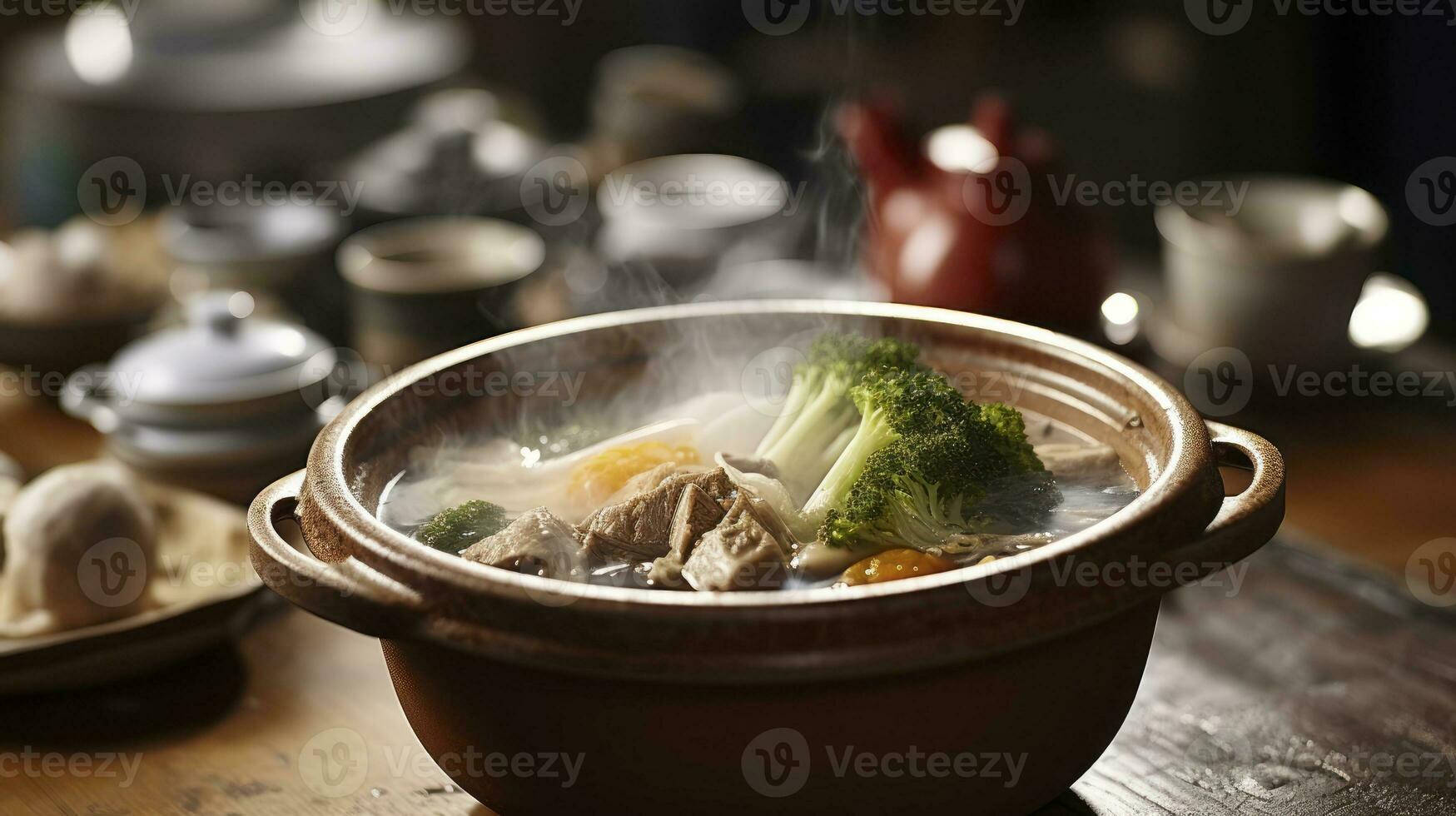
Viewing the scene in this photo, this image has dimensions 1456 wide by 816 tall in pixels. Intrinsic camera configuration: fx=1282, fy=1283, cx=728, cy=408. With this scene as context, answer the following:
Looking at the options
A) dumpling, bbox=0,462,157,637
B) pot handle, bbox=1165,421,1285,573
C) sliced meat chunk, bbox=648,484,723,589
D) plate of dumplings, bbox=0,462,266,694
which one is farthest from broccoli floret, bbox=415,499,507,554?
pot handle, bbox=1165,421,1285,573

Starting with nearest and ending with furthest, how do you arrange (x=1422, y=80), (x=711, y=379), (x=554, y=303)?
(x=711, y=379) < (x=554, y=303) < (x=1422, y=80)

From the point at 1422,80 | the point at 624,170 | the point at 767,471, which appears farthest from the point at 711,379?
the point at 1422,80

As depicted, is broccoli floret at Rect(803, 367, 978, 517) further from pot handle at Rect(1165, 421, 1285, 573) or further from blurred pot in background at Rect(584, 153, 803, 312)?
blurred pot in background at Rect(584, 153, 803, 312)

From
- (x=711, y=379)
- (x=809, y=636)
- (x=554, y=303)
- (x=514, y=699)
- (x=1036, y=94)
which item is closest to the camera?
(x=809, y=636)

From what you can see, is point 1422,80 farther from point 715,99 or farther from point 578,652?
point 578,652

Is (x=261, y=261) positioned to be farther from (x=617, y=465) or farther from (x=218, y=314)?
(x=617, y=465)

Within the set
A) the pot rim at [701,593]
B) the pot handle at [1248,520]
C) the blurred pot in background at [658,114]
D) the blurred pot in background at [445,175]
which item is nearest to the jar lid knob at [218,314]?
the blurred pot in background at [445,175]

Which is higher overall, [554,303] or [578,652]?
[578,652]
